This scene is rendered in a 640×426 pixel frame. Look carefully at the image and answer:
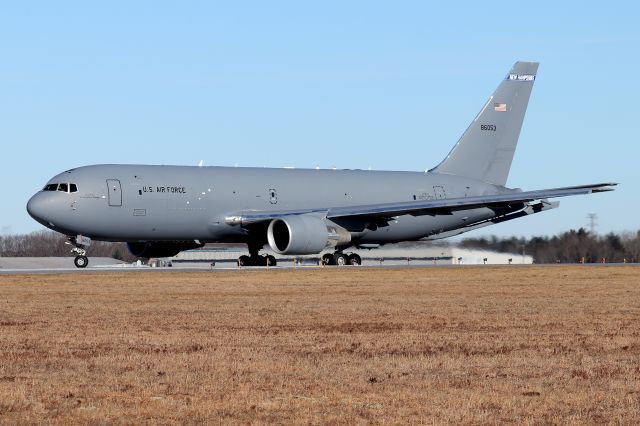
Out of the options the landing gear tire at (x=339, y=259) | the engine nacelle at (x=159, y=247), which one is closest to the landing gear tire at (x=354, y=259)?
the landing gear tire at (x=339, y=259)

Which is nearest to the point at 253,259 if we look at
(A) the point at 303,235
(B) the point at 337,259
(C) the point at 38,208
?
(B) the point at 337,259

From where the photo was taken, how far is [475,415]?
416 inches

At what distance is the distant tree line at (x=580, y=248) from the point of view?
57.8m

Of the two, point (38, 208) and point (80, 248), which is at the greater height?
point (38, 208)

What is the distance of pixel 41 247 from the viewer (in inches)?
3595

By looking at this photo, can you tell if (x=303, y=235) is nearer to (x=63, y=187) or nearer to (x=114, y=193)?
(x=114, y=193)

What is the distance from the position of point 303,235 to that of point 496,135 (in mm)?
15104

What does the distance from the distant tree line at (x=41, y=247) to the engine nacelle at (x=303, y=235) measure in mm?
41896

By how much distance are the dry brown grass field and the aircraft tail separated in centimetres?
2661

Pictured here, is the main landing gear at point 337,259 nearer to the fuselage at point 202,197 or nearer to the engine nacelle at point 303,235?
the engine nacelle at point 303,235

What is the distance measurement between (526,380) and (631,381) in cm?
113

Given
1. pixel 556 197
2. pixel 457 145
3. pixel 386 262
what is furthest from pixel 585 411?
pixel 386 262

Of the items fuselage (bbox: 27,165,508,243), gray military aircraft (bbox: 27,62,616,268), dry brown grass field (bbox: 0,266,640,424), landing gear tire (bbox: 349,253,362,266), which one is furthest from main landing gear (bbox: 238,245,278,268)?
dry brown grass field (bbox: 0,266,640,424)

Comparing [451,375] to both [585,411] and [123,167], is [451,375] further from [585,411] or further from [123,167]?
[123,167]
